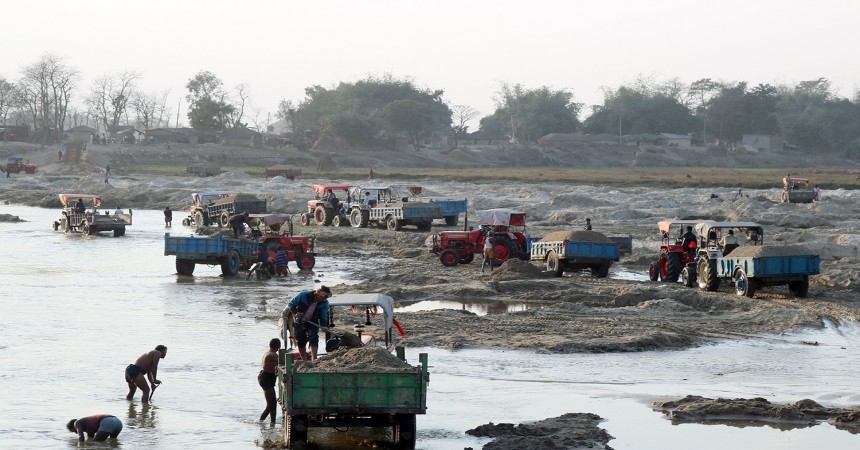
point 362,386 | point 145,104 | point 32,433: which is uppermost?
point 145,104

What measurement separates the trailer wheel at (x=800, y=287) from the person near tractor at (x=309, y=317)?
1369 cm

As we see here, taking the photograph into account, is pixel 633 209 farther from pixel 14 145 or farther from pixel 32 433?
pixel 14 145

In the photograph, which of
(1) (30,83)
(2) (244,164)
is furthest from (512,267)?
(1) (30,83)

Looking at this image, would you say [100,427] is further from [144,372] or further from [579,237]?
[579,237]

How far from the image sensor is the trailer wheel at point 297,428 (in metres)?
12.1

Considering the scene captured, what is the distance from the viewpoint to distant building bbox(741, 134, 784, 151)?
140 m

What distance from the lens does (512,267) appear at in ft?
95.1

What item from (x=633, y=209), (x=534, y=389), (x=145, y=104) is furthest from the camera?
(x=145, y=104)

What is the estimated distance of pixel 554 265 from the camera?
95.7 feet

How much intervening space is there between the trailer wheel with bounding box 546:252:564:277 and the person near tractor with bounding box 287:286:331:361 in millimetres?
15281

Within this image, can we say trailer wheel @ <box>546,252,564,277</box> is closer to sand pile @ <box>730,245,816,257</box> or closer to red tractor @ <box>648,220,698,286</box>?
red tractor @ <box>648,220,698,286</box>

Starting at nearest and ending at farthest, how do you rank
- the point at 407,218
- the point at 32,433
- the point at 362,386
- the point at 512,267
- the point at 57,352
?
the point at 362,386 → the point at 32,433 → the point at 57,352 → the point at 512,267 → the point at 407,218

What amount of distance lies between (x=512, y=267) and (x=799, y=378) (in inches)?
494

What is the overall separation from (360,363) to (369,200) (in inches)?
1355
